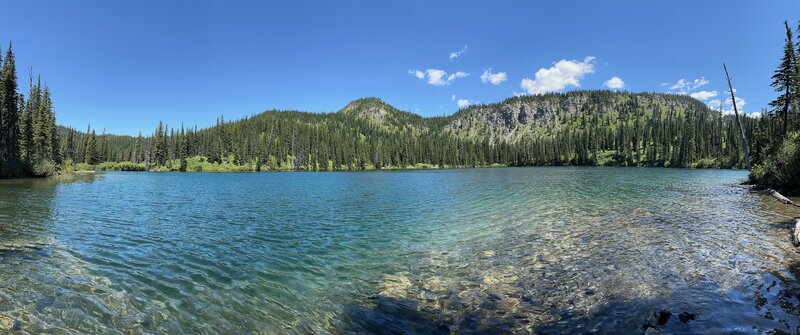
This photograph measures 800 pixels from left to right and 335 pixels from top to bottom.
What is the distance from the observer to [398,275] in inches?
541

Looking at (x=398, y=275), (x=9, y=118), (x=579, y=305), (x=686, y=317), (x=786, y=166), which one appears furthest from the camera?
(x=9, y=118)

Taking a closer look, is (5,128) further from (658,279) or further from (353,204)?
(658,279)

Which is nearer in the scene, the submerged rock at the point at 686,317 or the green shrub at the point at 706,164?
the submerged rock at the point at 686,317

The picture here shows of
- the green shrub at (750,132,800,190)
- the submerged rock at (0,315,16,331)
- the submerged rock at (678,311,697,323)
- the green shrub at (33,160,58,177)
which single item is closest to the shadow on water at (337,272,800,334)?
the submerged rock at (678,311,697,323)

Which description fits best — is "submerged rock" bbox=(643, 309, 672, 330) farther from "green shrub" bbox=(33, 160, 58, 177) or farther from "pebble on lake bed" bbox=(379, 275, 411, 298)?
"green shrub" bbox=(33, 160, 58, 177)

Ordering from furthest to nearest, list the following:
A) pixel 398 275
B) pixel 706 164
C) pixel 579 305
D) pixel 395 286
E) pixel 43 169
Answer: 1. pixel 706 164
2. pixel 43 169
3. pixel 398 275
4. pixel 395 286
5. pixel 579 305

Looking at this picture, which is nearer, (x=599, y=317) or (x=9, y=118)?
(x=599, y=317)

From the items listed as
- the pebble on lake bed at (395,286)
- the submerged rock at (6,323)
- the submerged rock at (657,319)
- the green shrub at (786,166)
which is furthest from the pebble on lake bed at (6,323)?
the green shrub at (786,166)

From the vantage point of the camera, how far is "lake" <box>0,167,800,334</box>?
939 cm

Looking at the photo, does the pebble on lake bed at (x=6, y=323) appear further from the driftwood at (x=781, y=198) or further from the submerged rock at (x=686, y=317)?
the driftwood at (x=781, y=198)

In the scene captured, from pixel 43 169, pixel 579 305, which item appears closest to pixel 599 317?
pixel 579 305

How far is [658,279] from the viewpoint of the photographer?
12.4m

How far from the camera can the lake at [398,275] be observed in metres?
9.39

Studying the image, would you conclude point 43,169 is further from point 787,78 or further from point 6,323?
point 787,78
